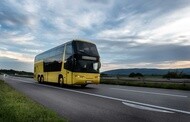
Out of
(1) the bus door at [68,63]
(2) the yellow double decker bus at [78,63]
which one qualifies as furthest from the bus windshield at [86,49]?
(1) the bus door at [68,63]

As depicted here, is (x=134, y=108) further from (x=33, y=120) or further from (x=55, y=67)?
(x=55, y=67)

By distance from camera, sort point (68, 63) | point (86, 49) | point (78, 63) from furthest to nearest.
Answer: point (68, 63) → point (86, 49) → point (78, 63)

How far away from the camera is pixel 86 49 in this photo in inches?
946

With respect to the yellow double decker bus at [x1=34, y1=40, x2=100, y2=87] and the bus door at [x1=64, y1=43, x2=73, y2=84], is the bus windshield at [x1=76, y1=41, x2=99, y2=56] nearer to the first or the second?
the yellow double decker bus at [x1=34, y1=40, x2=100, y2=87]

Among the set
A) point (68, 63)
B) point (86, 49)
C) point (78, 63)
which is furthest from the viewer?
point (68, 63)

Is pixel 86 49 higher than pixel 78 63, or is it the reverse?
pixel 86 49

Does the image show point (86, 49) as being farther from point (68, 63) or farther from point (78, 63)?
point (68, 63)

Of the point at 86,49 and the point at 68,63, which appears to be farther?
the point at 68,63

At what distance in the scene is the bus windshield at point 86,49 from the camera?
23.5 meters

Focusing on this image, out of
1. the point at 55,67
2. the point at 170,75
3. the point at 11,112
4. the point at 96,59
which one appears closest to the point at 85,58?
the point at 96,59

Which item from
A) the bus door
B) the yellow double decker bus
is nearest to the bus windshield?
the yellow double decker bus

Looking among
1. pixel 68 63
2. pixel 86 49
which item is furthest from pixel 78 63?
pixel 86 49

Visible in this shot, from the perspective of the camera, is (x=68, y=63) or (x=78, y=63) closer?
(x=78, y=63)

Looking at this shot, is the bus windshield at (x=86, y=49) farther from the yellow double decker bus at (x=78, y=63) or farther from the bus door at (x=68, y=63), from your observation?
the bus door at (x=68, y=63)
